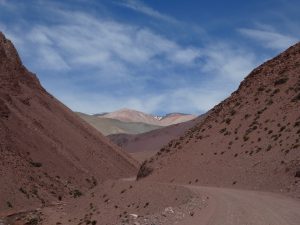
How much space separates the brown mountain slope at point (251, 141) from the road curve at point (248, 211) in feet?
12.4

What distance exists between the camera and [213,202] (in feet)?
75.9

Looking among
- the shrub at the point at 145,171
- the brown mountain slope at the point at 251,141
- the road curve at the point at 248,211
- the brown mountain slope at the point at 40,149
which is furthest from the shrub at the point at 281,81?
the brown mountain slope at the point at 40,149

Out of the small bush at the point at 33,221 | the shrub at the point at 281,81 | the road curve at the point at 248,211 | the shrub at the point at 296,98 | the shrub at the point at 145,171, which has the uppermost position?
the shrub at the point at 281,81

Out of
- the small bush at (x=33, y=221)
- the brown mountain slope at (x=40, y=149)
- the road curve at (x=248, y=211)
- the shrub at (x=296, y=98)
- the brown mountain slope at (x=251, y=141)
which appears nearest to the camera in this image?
the road curve at (x=248, y=211)

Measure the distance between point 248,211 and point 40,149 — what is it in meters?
46.3

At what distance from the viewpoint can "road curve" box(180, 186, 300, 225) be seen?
18.0 metres

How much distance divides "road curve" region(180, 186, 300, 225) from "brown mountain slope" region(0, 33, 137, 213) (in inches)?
1097

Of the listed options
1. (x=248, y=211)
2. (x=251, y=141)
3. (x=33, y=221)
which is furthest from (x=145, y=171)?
(x=248, y=211)

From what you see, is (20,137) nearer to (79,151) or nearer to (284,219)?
(79,151)

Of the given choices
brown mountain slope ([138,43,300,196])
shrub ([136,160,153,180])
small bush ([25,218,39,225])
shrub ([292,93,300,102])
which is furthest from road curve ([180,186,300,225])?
shrub ([136,160,153,180])

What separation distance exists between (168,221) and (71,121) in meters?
66.8

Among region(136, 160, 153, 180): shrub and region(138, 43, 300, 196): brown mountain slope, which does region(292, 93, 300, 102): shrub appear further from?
region(136, 160, 153, 180): shrub

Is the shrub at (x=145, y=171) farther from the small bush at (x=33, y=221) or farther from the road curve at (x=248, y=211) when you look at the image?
the road curve at (x=248, y=211)

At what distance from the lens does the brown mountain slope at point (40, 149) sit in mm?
52031
